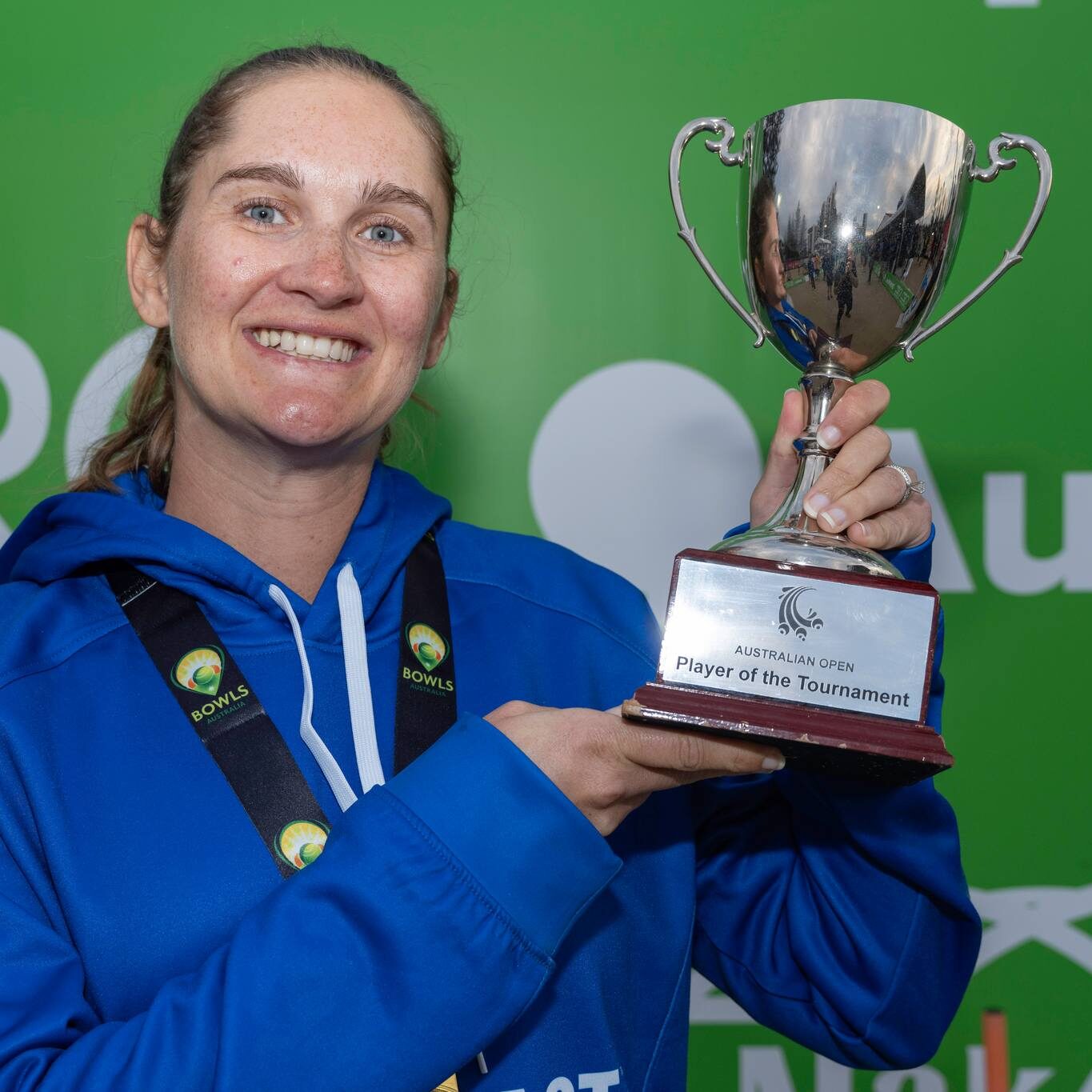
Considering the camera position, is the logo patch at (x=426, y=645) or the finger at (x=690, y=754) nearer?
the finger at (x=690, y=754)

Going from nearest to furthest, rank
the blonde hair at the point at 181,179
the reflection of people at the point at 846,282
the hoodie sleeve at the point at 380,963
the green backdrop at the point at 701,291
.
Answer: the hoodie sleeve at the point at 380,963 < the reflection of people at the point at 846,282 < the blonde hair at the point at 181,179 < the green backdrop at the point at 701,291

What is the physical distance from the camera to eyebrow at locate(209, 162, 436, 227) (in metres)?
1.07

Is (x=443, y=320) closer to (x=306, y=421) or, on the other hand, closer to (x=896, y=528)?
(x=306, y=421)

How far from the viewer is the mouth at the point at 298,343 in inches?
41.7

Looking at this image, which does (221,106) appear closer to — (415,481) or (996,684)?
(415,481)

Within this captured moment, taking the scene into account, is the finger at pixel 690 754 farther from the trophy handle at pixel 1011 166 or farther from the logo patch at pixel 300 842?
the trophy handle at pixel 1011 166

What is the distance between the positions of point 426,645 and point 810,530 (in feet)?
1.05

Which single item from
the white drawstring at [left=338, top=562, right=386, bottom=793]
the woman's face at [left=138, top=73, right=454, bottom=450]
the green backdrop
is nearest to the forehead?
the woman's face at [left=138, top=73, right=454, bottom=450]

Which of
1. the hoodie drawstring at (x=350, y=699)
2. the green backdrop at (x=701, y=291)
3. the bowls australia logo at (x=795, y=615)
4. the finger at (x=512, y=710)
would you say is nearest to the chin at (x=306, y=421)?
the hoodie drawstring at (x=350, y=699)

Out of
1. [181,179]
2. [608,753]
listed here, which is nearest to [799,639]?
[608,753]

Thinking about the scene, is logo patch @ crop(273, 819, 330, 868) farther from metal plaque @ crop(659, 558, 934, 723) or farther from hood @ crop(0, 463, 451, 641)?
metal plaque @ crop(659, 558, 934, 723)

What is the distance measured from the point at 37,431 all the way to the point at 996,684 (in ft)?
4.06

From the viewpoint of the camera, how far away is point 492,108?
5.67 ft

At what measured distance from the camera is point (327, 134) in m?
1.09
